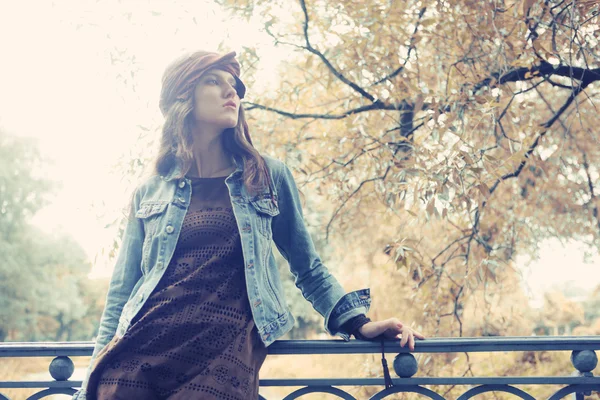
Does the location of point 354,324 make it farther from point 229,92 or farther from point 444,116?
point 444,116

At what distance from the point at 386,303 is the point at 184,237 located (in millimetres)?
6013

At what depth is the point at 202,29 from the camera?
143 inches

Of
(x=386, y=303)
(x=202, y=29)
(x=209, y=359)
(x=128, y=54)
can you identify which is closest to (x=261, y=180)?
(x=209, y=359)

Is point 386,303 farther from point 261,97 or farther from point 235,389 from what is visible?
point 235,389

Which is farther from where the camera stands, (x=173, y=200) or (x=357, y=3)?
(x=357, y=3)

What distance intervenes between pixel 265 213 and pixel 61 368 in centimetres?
77

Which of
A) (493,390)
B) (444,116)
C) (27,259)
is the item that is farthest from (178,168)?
(27,259)

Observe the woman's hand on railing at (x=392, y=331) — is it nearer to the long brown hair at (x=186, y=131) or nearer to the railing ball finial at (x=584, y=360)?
the railing ball finial at (x=584, y=360)

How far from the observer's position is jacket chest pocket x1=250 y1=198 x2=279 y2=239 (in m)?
1.73

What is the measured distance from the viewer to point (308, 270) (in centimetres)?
173

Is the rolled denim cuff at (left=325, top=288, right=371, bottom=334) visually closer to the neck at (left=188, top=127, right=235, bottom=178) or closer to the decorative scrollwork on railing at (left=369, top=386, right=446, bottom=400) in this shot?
the decorative scrollwork on railing at (left=369, top=386, right=446, bottom=400)

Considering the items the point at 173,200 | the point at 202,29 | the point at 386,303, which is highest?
the point at 202,29

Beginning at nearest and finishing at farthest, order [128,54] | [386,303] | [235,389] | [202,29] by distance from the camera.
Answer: [235,389] → [128,54] → [202,29] → [386,303]

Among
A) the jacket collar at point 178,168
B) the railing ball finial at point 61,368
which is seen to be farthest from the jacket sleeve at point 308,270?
the railing ball finial at point 61,368
